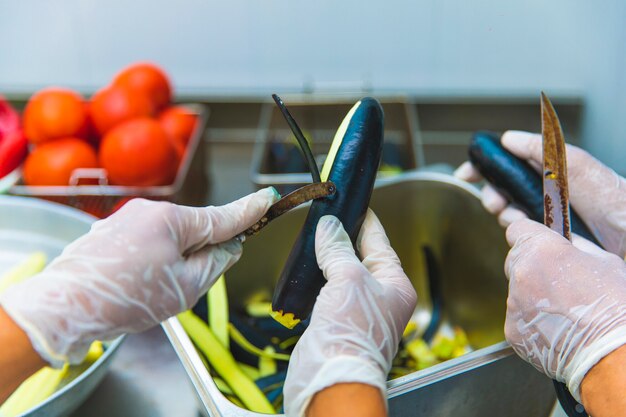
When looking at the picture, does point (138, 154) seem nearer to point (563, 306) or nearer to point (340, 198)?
point (340, 198)

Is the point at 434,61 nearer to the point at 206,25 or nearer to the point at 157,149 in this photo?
the point at 206,25

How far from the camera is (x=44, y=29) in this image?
1293 millimetres

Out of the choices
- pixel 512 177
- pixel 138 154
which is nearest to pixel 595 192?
pixel 512 177

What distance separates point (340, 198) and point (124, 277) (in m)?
0.23

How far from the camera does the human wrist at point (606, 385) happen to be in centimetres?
52

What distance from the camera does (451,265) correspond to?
3.14 feet

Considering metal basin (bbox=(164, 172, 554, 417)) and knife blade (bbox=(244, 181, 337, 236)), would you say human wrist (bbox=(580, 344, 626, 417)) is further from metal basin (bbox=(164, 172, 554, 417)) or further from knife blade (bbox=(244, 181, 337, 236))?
knife blade (bbox=(244, 181, 337, 236))

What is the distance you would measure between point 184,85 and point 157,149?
1.46 feet

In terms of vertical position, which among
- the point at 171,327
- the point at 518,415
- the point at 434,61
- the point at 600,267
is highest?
the point at 434,61

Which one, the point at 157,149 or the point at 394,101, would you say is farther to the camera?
the point at 394,101

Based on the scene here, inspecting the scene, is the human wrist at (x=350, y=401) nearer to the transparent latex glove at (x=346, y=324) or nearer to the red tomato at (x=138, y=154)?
the transparent latex glove at (x=346, y=324)

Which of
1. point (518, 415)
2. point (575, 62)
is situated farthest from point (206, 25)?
point (518, 415)

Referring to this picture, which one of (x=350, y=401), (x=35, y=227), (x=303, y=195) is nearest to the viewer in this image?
(x=350, y=401)

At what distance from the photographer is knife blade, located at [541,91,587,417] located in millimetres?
605
